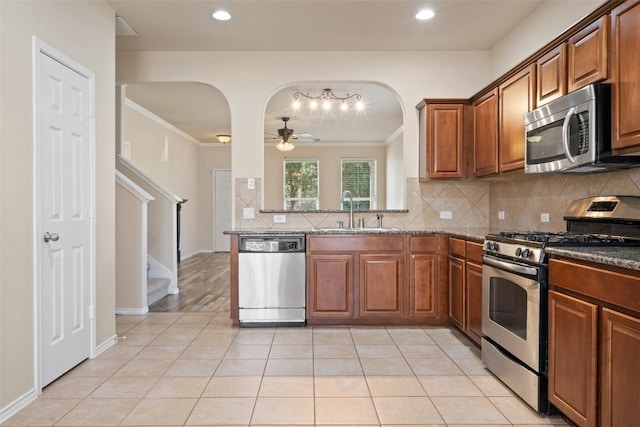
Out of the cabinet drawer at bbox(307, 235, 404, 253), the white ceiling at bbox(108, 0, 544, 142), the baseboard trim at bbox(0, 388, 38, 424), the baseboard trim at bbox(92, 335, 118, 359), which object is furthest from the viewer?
the cabinet drawer at bbox(307, 235, 404, 253)

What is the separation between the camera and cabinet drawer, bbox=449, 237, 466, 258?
3412 millimetres

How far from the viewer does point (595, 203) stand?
8.64ft

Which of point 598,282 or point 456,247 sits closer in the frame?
point 598,282

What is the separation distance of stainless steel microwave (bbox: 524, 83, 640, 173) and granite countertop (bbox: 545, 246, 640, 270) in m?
0.52

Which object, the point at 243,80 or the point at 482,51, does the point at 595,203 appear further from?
the point at 243,80

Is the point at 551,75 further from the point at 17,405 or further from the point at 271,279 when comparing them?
the point at 17,405

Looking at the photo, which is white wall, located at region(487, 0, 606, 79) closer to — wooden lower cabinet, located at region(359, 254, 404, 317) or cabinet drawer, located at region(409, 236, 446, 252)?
cabinet drawer, located at region(409, 236, 446, 252)

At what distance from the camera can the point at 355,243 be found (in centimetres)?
376

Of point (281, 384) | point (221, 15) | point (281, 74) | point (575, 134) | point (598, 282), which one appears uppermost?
point (221, 15)

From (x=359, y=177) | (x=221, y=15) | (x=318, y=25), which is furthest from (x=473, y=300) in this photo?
(x=359, y=177)

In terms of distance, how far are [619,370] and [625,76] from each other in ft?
4.53

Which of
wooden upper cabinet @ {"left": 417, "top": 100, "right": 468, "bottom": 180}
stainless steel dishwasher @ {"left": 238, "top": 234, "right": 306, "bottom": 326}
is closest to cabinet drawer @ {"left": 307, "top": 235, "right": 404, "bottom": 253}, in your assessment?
stainless steel dishwasher @ {"left": 238, "top": 234, "right": 306, "bottom": 326}

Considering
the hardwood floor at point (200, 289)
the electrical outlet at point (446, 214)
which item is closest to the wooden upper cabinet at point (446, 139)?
the electrical outlet at point (446, 214)

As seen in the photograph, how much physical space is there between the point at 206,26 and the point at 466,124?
8.13 ft
